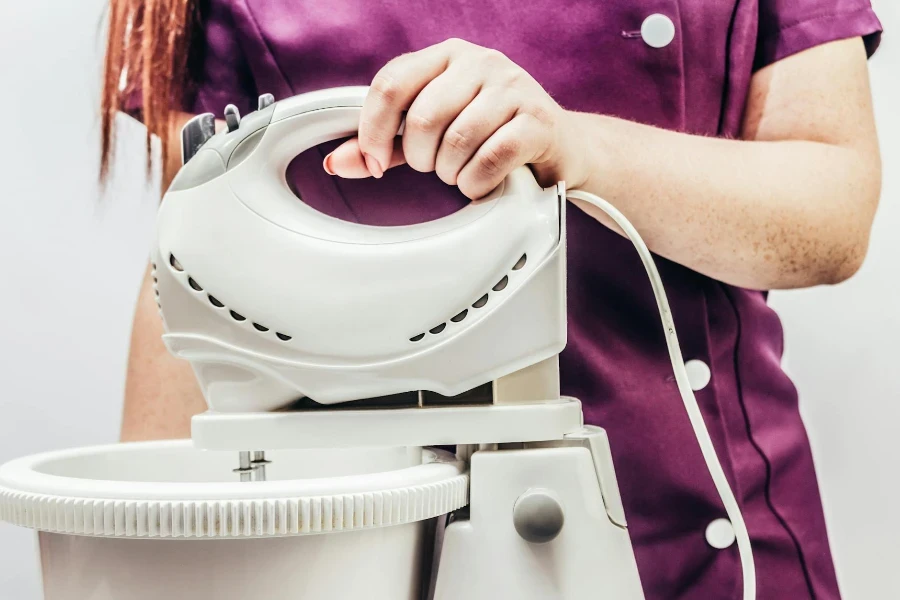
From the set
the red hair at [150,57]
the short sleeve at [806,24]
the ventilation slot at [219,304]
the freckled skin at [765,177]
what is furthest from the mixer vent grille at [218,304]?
the short sleeve at [806,24]

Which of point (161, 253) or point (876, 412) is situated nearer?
point (161, 253)

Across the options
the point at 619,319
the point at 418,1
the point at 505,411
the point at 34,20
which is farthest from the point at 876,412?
the point at 34,20

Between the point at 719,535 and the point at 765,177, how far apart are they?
0.32 meters

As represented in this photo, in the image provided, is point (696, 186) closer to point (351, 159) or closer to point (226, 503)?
point (351, 159)

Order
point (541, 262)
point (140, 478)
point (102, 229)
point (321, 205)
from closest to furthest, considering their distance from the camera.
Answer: point (541, 262) → point (140, 478) → point (321, 205) → point (102, 229)

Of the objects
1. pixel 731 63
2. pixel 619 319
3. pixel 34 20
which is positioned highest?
pixel 34 20

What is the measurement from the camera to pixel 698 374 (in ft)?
2.47

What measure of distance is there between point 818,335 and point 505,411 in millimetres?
474

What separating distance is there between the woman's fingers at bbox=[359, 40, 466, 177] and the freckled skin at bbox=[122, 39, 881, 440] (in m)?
0.11

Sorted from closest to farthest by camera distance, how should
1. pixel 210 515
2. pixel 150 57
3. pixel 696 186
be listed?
1. pixel 210 515
2. pixel 696 186
3. pixel 150 57

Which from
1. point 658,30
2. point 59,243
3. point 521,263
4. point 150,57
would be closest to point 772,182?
point 658,30

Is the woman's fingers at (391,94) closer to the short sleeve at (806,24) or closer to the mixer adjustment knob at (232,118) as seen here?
the mixer adjustment knob at (232,118)

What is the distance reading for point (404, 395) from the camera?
1.83 ft

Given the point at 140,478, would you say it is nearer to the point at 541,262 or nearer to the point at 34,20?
the point at 541,262
